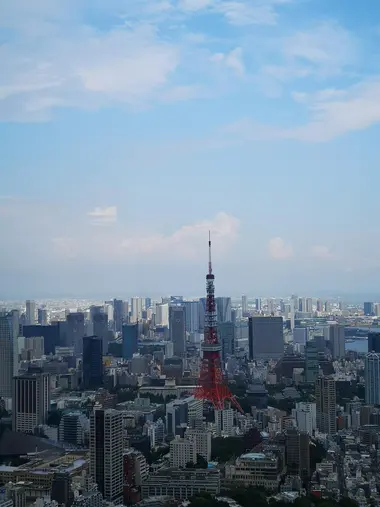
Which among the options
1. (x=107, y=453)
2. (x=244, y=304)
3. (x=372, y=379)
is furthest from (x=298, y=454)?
(x=244, y=304)

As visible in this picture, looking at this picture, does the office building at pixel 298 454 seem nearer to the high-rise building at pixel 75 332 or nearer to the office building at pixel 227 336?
the office building at pixel 227 336

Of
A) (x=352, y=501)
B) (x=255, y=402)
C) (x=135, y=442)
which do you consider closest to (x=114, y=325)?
(x=255, y=402)

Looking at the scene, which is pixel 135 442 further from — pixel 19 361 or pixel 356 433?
pixel 19 361

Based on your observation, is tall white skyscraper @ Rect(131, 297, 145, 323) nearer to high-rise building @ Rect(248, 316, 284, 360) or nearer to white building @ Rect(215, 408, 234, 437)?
high-rise building @ Rect(248, 316, 284, 360)

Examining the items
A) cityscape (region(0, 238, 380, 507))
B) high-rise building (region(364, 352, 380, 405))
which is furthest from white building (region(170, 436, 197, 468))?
high-rise building (region(364, 352, 380, 405))

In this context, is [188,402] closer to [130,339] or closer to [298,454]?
[298,454]
